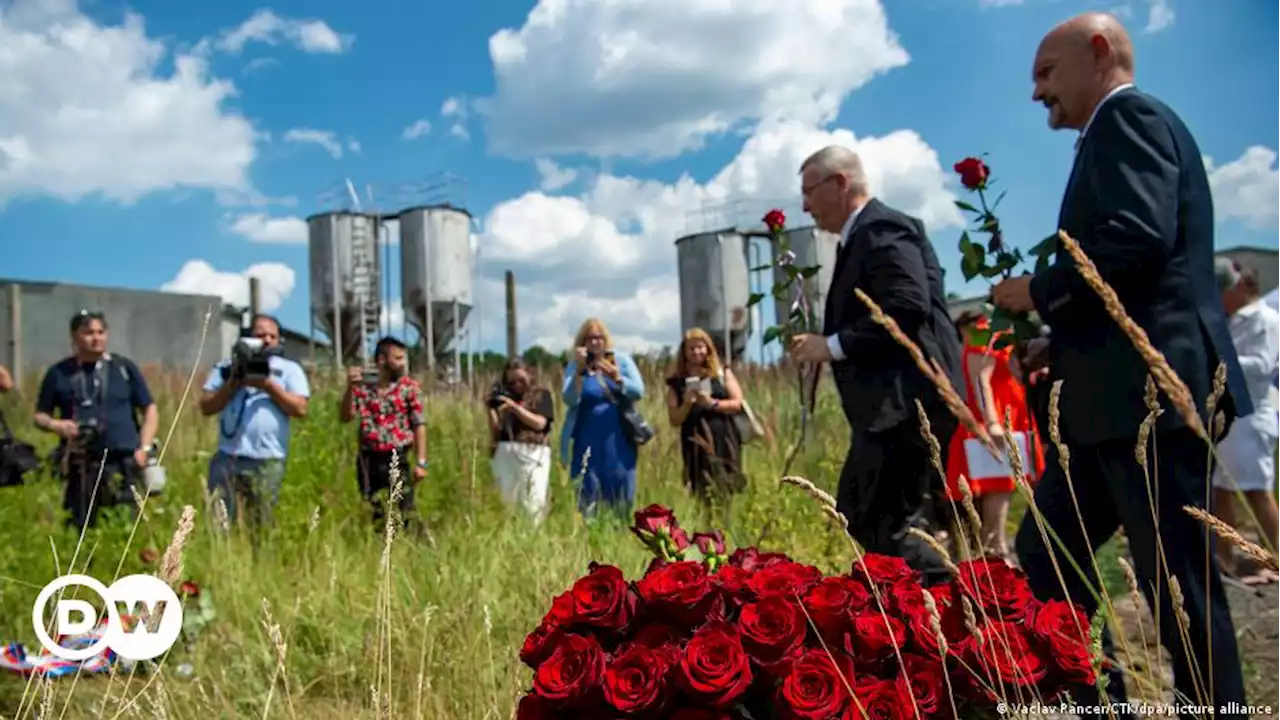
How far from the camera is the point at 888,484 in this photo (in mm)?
2582

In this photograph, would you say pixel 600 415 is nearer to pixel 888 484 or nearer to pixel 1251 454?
pixel 888 484

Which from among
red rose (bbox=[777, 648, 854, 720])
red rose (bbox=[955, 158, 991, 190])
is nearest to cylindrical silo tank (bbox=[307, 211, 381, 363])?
red rose (bbox=[955, 158, 991, 190])

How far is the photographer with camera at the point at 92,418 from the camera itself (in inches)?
171

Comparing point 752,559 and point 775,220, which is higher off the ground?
point 775,220

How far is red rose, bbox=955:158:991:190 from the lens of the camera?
7.95ft

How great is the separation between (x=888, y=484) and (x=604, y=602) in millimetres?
1539

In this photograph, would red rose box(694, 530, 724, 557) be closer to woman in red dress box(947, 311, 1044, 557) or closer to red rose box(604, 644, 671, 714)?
red rose box(604, 644, 671, 714)

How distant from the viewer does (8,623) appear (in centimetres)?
310

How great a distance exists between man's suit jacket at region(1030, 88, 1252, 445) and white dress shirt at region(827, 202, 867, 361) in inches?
27.1

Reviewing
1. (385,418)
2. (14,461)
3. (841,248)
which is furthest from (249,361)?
(841,248)

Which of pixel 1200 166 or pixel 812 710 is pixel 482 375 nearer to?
pixel 1200 166

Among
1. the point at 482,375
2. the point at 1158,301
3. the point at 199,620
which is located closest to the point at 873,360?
the point at 1158,301

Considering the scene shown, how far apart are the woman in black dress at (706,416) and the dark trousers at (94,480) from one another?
2.61 m

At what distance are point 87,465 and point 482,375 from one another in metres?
4.97
